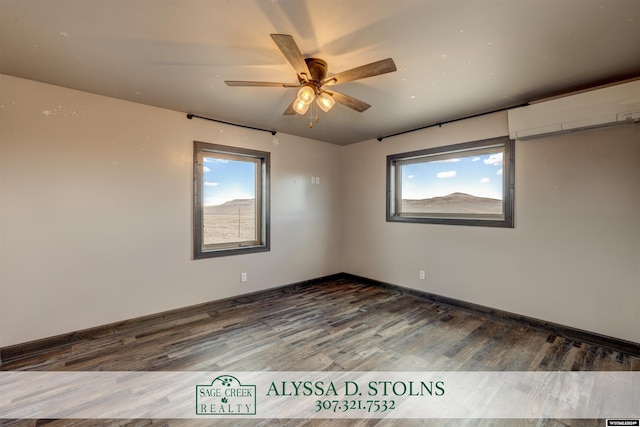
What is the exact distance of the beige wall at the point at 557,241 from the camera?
2.52m

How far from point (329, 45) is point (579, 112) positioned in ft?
8.28

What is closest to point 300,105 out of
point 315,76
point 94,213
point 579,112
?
point 315,76

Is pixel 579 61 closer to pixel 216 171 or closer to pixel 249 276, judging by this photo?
pixel 216 171

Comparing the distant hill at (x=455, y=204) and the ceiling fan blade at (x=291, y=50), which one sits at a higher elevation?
the ceiling fan blade at (x=291, y=50)

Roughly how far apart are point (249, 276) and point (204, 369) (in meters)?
1.75

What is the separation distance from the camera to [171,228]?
3289 mm

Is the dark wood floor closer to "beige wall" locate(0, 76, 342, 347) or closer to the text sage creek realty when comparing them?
the text sage creek realty

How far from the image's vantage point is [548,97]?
112 inches

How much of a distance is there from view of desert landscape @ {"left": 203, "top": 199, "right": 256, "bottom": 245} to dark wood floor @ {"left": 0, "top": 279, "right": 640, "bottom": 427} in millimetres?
946

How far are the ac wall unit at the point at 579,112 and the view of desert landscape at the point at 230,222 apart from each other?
3.59 m

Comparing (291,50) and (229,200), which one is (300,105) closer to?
(291,50)

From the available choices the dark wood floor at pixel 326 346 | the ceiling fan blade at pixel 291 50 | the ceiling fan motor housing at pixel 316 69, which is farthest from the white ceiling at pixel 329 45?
the dark wood floor at pixel 326 346

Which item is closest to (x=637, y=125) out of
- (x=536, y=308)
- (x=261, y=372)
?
(x=536, y=308)

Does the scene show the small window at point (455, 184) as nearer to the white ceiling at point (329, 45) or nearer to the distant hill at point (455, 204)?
the distant hill at point (455, 204)
